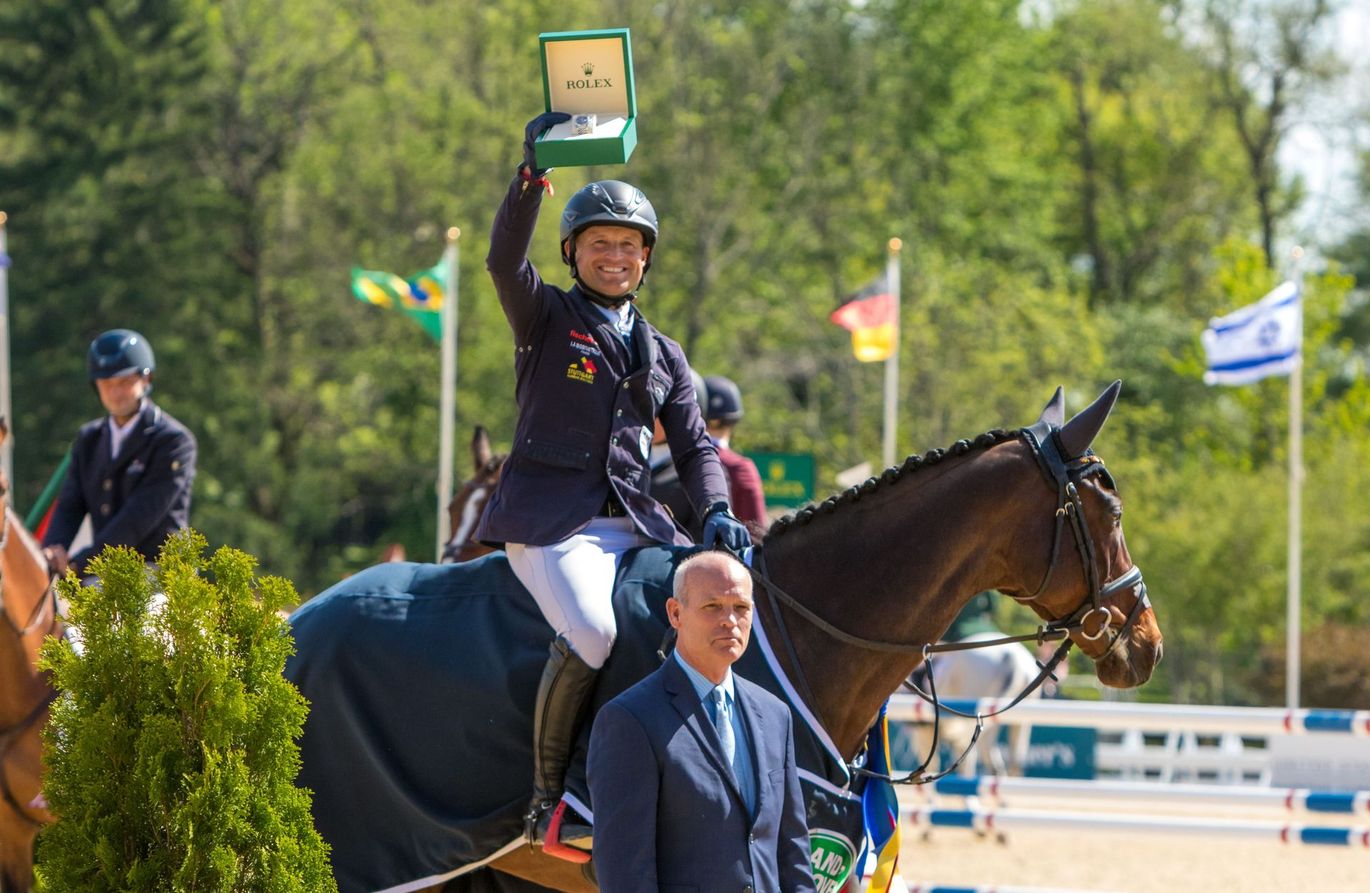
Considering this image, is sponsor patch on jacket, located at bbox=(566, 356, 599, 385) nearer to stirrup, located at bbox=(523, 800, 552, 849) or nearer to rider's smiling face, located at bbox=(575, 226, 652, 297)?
rider's smiling face, located at bbox=(575, 226, 652, 297)

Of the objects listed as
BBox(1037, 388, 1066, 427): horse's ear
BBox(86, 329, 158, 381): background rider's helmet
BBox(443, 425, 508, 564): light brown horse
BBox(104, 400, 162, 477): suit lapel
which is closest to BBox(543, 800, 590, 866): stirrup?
BBox(1037, 388, 1066, 427): horse's ear

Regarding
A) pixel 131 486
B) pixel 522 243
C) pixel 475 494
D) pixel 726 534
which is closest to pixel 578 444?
pixel 726 534

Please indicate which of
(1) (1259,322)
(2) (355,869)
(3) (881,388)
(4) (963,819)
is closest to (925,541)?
(2) (355,869)

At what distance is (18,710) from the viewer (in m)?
7.12

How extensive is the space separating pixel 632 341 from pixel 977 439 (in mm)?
1161

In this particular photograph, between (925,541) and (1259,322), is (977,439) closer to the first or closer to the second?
(925,541)

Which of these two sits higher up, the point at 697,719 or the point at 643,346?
the point at 643,346

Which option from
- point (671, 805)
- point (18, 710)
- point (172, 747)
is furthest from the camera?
point (18, 710)

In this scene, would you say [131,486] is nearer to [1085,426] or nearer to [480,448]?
[480,448]

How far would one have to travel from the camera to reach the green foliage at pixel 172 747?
3.85 metres

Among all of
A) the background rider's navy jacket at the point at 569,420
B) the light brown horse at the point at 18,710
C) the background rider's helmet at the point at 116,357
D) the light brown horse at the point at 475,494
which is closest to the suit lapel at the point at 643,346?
the background rider's navy jacket at the point at 569,420

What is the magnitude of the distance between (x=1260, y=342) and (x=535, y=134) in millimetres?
15528

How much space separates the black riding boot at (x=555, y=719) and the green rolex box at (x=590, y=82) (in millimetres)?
1444

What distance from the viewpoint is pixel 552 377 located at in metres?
5.25
